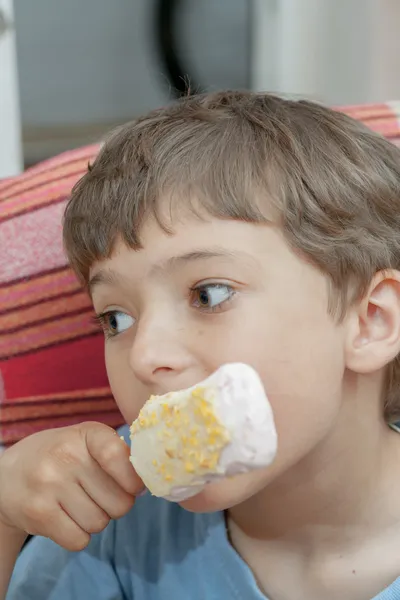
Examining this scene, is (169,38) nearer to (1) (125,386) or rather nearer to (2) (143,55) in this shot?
(2) (143,55)

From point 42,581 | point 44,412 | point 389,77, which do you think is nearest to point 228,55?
point 389,77

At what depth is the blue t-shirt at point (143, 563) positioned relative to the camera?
99 centimetres

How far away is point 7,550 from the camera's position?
1.00 meters

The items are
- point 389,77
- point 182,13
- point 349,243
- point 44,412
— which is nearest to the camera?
point 349,243

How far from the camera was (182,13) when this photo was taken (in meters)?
3.19

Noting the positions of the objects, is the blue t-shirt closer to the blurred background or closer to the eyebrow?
the eyebrow

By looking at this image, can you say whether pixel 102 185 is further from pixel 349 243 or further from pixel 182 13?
pixel 182 13

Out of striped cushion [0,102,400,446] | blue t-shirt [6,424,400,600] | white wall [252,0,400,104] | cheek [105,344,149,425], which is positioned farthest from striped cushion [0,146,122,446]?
white wall [252,0,400,104]

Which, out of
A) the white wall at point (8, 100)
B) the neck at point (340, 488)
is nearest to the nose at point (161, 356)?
the neck at point (340, 488)

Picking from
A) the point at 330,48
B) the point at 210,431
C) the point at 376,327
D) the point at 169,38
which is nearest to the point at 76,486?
the point at 210,431

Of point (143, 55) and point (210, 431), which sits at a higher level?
point (210, 431)

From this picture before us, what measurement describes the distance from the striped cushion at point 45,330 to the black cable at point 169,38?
2036mm

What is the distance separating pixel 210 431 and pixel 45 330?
0.53 meters

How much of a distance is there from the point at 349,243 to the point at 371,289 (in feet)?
0.19
